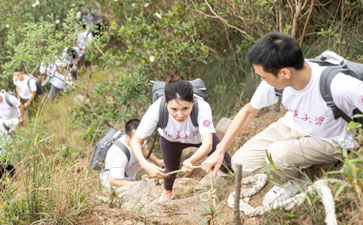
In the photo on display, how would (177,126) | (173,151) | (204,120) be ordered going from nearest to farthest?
1. (204,120)
2. (177,126)
3. (173,151)

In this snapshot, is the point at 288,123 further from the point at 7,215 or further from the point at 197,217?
the point at 7,215

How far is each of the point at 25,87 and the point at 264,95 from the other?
256 inches

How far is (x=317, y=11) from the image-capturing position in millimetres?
6359

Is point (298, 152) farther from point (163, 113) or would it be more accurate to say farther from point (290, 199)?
point (163, 113)

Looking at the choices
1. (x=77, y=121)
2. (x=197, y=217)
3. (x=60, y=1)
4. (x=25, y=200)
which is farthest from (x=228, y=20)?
(x=60, y=1)

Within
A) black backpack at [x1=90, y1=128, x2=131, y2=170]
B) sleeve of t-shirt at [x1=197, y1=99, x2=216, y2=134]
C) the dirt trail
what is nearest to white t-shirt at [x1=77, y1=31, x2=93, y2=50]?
black backpack at [x1=90, y1=128, x2=131, y2=170]

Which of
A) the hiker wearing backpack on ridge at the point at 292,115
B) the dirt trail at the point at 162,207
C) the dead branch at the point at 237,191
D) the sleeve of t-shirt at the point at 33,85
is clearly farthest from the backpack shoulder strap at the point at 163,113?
the sleeve of t-shirt at the point at 33,85

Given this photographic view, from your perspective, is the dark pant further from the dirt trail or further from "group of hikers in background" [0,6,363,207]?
the dirt trail

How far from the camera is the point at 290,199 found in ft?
10.5

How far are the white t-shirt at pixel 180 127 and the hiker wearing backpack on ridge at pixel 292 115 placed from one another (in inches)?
17.4

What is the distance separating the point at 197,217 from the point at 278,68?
149 cm

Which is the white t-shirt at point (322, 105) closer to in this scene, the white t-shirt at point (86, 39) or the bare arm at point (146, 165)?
the bare arm at point (146, 165)

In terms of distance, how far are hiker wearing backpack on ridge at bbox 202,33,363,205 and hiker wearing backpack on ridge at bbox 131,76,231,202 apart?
1.21 ft

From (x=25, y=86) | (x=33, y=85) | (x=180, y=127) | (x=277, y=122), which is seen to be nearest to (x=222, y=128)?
(x=180, y=127)
